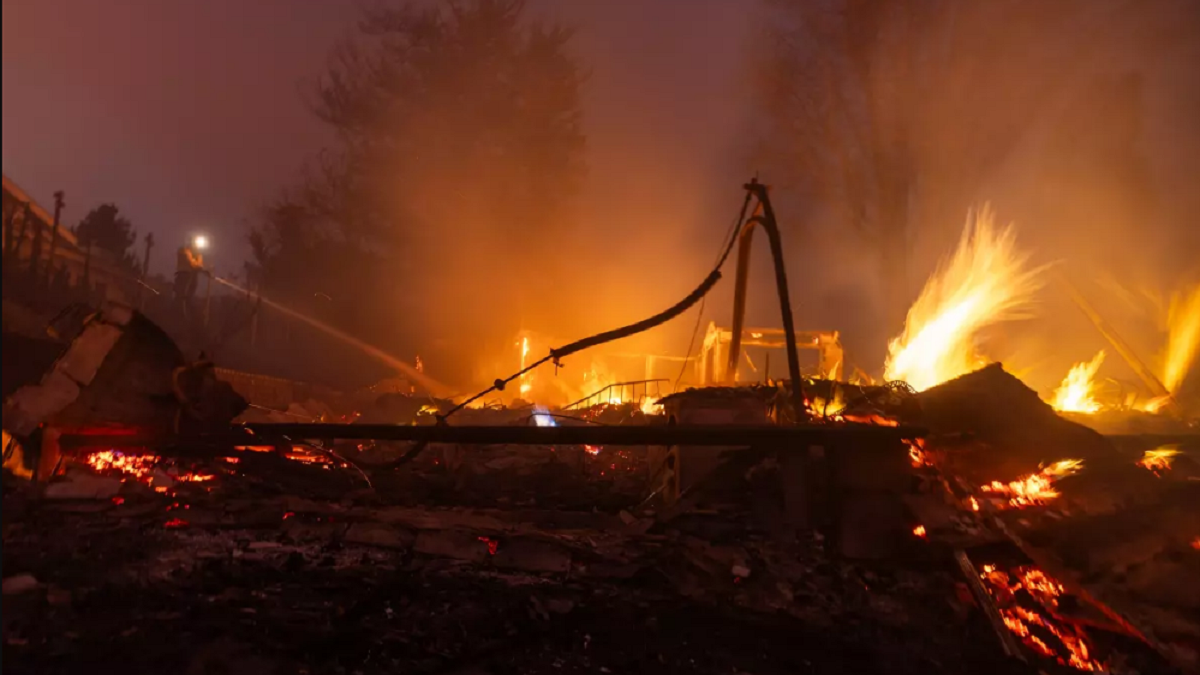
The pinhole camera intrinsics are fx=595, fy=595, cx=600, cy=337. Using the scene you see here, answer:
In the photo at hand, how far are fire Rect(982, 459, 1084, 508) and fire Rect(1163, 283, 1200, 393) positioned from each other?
14.9 meters

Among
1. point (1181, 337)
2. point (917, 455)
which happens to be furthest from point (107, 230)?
point (1181, 337)

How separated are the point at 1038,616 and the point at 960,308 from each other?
18.4 meters

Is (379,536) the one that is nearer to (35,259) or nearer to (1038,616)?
(1038,616)

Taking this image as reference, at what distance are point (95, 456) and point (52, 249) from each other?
12.4 m

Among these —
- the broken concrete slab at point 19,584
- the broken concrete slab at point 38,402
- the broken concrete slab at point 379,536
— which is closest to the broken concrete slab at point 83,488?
the broken concrete slab at point 38,402

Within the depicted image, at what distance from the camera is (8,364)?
6863 millimetres

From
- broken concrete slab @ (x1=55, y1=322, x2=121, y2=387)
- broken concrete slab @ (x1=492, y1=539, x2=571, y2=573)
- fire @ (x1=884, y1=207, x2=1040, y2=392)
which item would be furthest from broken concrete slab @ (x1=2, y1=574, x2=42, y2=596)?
fire @ (x1=884, y1=207, x2=1040, y2=392)

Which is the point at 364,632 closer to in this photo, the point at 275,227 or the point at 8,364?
the point at 8,364

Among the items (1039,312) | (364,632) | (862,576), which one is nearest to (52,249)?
(364,632)

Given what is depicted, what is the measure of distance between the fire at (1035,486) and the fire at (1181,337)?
585 inches

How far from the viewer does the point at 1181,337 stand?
18.3 m

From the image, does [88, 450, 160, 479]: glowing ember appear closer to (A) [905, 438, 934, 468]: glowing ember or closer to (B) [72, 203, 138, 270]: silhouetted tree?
(A) [905, 438, 934, 468]: glowing ember

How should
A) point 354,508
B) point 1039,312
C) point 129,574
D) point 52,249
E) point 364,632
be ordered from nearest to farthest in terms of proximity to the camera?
point 364,632 < point 129,574 < point 354,508 < point 52,249 < point 1039,312

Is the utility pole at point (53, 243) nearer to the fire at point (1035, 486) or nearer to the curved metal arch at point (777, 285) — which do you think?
the curved metal arch at point (777, 285)
